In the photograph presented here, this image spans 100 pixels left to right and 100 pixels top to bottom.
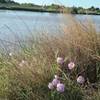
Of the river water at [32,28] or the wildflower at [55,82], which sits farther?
the river water at [32,28]

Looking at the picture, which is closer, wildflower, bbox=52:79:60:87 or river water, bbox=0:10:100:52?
wildflower, bbox=52:79:60:87

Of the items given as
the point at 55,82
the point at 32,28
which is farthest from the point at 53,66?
the point at 32,28

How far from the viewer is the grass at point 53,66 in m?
4.38

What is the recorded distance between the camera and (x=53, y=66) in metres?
4.72

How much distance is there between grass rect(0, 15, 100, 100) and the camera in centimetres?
438

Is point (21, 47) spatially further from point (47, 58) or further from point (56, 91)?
point (56, 91)

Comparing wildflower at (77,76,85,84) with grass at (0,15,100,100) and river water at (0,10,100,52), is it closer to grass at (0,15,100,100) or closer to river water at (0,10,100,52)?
grass at (0,15,100,100)

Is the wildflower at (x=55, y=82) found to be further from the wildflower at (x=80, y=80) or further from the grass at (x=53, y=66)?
the wildflower at (x=80, y=80)

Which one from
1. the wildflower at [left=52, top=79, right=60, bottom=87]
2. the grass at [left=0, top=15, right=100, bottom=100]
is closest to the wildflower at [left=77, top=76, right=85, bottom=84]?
the grass at [left=0, top=15, right=100, bottom=100]

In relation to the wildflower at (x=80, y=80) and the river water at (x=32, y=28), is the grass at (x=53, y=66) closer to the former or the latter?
the wildflower at (x=80, y=80)

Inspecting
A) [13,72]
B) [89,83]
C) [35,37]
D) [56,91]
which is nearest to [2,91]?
[13,72]

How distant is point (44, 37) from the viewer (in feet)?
17.9

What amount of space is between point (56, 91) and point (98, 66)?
0.86 meters

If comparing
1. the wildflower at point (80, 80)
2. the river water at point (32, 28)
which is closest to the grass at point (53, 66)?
the wildflower at point (80, 80)
